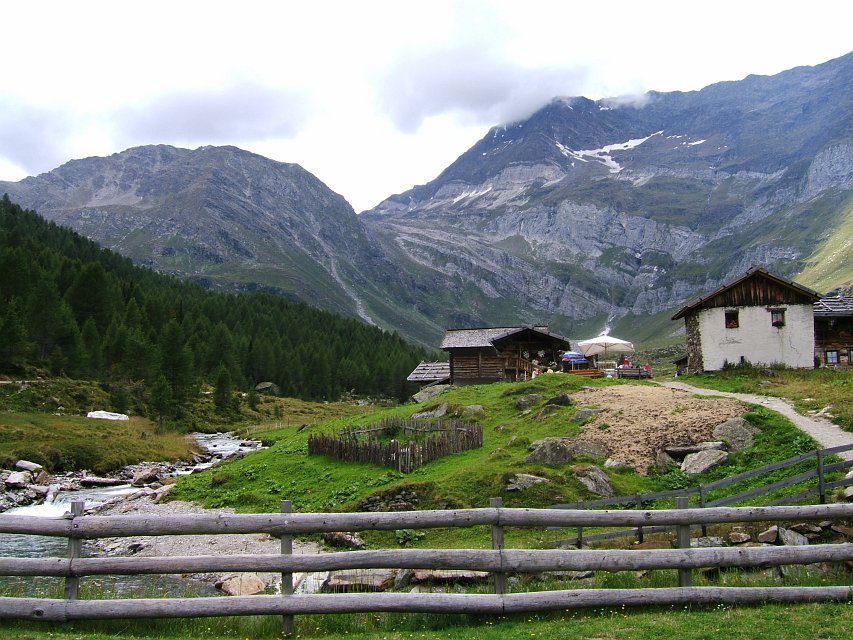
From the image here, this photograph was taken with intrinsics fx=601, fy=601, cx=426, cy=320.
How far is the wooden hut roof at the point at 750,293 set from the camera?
159 ft

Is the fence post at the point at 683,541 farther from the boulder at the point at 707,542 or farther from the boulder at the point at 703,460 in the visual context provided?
the boulder at the point at 703,460

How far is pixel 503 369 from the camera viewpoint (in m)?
69.2

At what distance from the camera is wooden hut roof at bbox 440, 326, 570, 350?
68.9m

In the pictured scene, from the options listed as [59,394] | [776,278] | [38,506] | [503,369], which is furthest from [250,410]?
[776,278]

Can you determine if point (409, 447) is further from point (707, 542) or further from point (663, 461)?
point (707, 542)

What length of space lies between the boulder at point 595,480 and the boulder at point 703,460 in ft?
10.9

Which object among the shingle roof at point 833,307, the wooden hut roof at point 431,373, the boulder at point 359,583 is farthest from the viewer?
the wooden hut roof at point 431,373

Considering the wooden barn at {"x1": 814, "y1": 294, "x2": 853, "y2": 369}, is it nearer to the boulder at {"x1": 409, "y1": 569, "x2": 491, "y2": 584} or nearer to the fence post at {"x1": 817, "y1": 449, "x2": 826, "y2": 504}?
the fence post at {"x1": 817, "y1": 449, "x2": 826, "y2": 504}

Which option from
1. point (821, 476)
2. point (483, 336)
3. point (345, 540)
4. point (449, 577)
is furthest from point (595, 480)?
point (483, 336)

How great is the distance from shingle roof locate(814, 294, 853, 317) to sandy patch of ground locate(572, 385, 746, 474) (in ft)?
91.8

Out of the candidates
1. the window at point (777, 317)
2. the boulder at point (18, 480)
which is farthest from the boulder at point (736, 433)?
the boulder at point (18, 480)

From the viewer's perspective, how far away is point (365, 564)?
1013cm

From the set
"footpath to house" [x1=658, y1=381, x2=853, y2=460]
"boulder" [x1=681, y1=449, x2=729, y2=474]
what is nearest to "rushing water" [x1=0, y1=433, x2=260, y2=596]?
"boulder" [x1=681, y1=449, x2=729, y2=474]

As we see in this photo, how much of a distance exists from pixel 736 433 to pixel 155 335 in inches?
3655
